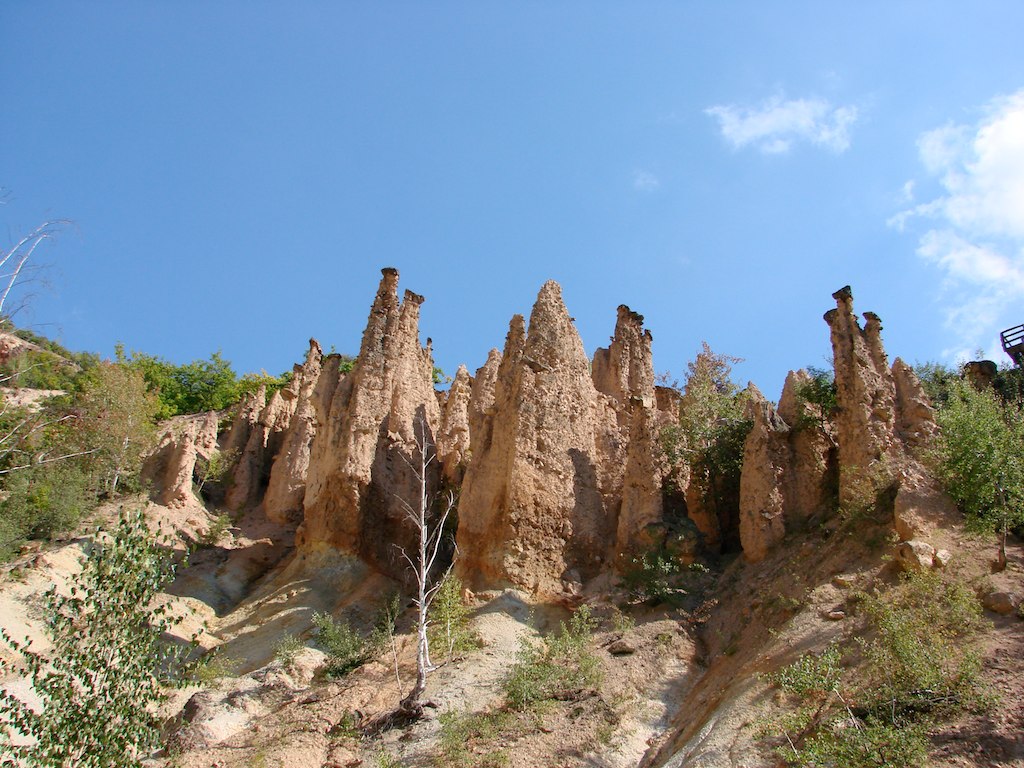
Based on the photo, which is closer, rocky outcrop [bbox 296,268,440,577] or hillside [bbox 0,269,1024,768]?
hillside [bbox 0,269,1024,768]

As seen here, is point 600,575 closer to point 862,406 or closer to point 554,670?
point 554,670

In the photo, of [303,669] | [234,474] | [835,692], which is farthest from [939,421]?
[234,474]

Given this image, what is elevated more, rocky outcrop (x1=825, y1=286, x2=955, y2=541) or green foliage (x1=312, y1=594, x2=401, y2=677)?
rocky outcrop (x1=825, y1=286, x2=955, y2=541)

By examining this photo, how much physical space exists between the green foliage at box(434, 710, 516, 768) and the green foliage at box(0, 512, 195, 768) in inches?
176

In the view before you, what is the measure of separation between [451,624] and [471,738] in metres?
3.99

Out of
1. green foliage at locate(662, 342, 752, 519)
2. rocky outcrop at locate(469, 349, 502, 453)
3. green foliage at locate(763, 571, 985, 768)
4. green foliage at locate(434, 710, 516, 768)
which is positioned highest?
rocky outcrop at locate(469, 349, 502, 453)

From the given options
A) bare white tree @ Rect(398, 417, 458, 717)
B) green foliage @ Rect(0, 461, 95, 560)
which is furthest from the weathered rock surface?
bare white tree @ Rect(398, 417, 458, 717)

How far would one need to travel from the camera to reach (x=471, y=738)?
13.8m

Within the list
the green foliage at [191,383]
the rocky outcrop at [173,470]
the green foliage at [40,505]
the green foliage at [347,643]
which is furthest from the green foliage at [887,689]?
the green foliage at [191,383]

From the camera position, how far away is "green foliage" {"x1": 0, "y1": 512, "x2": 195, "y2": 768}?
1066 cm

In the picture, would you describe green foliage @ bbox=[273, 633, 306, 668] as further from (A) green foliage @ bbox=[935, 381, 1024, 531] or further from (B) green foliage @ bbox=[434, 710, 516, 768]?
(A) green foliage @ bbox=[935, 381, 1024, 531]

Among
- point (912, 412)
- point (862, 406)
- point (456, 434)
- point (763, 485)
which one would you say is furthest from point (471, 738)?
point (456, 434)

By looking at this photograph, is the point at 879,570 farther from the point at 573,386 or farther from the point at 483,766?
the point at 573,386

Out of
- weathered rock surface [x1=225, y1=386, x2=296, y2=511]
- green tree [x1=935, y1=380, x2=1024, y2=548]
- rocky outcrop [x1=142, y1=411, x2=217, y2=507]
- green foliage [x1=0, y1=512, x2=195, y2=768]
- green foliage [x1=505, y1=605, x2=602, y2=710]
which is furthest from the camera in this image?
weathered rock surface [x1=225, y1=386, x2=296, y2=511]
